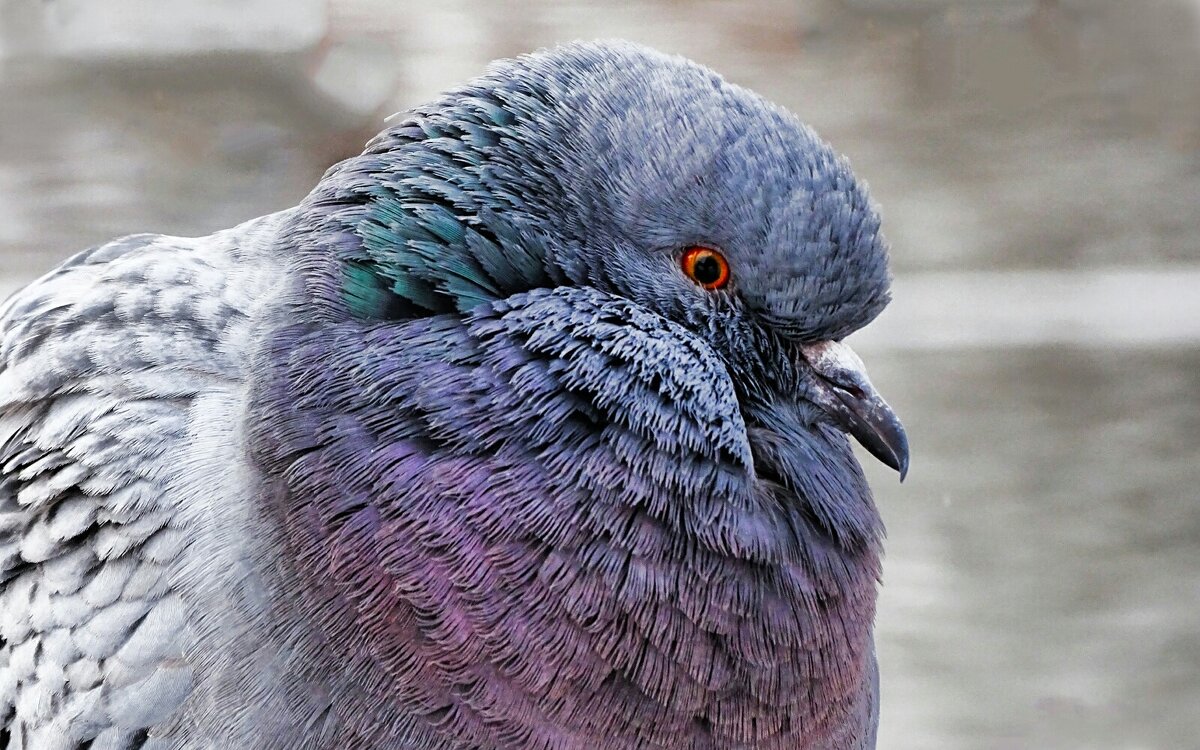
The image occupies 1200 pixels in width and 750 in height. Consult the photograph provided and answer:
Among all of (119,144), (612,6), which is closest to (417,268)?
(612,6)

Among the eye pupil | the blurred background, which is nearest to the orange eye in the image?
the eye pupil

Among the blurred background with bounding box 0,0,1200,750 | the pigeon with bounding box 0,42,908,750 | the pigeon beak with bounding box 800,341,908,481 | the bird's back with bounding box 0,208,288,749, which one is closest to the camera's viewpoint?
the pigeon with bounding box 0,42,908,750

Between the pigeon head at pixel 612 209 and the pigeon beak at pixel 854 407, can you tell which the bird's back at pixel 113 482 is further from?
the pigeon beak at pixel 854 407

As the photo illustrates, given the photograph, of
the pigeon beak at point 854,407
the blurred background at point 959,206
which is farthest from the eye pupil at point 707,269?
the blurred background at point 959,206

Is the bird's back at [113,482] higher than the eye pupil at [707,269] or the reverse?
the reverse

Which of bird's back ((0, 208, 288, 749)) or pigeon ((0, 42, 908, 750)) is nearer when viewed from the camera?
pigeon ((0, 42, 908, 750))

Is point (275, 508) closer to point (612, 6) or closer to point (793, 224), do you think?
point (793, 224)

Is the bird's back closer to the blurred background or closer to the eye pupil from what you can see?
the eye pupil
